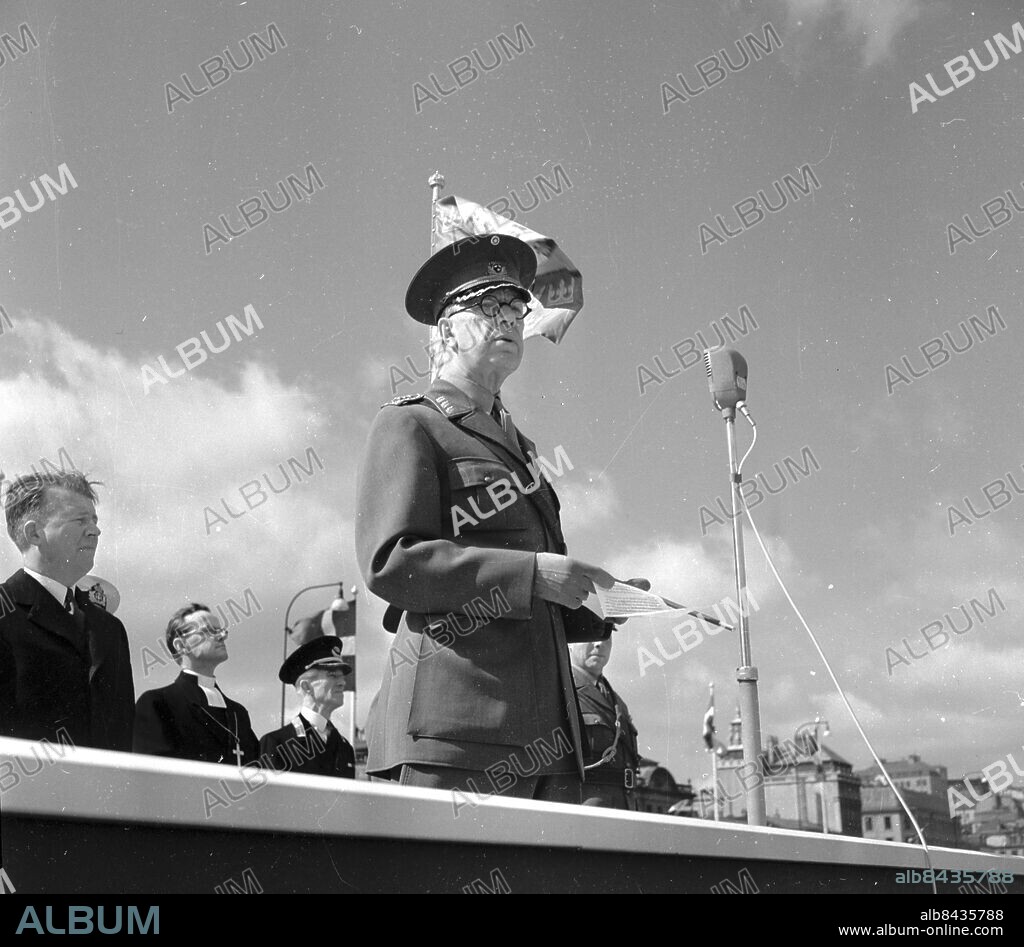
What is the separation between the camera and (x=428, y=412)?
222cm

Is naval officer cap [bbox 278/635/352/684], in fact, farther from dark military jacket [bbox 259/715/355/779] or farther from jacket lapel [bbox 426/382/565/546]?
jacket lapel [bbox 426/382/565/546]

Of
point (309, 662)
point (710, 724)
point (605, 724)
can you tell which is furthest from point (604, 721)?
point (710, 724)

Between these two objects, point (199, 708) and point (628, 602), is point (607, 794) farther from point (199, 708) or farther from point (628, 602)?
point (628, 602)

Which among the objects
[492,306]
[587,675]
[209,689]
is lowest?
[209,689]

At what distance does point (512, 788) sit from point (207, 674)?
2.92 m

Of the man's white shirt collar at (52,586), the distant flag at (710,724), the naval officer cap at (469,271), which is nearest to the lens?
the naval officer cap at (469,271)

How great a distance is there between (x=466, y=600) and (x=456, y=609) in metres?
0.03

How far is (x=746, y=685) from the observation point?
475 cm

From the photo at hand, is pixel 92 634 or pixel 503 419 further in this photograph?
pixel 92 634

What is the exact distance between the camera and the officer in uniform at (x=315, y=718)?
4.87 m

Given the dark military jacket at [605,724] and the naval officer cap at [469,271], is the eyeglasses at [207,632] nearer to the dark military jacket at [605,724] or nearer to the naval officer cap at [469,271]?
the dark military jacket at [605,724]

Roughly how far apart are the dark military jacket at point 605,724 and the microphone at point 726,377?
1.59 meters

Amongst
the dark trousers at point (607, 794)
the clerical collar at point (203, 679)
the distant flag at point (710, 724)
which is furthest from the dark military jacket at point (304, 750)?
the distant flag at point (710, 724)

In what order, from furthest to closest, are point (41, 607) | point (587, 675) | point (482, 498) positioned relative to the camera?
point (587, 675) → point (41, 607) → point (482, 498)
